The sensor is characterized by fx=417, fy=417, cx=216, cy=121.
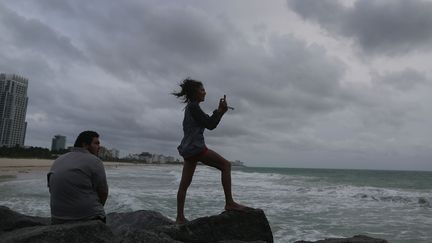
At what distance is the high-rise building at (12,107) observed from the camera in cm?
9469

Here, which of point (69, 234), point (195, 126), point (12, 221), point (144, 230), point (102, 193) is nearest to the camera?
point (69, 234)

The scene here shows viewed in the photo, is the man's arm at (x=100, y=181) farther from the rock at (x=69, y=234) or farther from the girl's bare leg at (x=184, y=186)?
the girl's bare leg at (x=184, y=186)

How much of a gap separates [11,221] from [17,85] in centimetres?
10134

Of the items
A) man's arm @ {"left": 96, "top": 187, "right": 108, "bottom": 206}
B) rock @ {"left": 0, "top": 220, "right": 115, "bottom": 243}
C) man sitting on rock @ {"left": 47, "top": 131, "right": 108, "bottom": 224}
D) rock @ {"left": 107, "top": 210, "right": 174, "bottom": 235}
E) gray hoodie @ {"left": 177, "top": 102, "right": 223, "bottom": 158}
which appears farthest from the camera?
rock @ {"left": 107, "top": 210, "right": 174, "bottom": 235}

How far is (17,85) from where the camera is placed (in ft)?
317

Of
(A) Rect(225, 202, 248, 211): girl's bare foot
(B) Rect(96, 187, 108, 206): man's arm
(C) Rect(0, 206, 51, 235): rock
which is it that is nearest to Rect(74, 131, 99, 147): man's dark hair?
(B) Rect(96, 187, 108, 206): man's arm

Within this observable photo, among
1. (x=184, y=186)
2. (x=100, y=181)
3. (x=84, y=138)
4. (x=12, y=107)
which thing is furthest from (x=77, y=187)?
(x=12, y=107)

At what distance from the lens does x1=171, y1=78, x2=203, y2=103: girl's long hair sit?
16.0ft

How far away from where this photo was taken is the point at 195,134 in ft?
15.7

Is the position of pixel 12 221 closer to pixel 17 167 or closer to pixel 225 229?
pixel 225 229

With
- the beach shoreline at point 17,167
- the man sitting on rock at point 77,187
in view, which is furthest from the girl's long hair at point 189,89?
the beach shoreline at point 17,167

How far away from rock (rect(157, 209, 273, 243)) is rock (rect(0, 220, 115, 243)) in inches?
47.3

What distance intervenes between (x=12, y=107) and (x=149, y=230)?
10595 cm

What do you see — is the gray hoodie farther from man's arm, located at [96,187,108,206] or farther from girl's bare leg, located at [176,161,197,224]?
man's arm, located at [96,187,108,206]
